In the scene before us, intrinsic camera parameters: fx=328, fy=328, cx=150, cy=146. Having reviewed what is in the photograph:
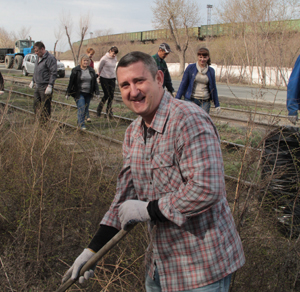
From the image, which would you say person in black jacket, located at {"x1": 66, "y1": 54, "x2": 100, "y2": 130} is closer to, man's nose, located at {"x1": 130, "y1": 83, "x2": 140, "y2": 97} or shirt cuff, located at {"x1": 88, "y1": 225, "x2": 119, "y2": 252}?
shirt cuff, located at {"x1": 88, "y1": 225, "x2": 119, "y2": 252}

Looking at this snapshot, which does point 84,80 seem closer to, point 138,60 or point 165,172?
point 138,60

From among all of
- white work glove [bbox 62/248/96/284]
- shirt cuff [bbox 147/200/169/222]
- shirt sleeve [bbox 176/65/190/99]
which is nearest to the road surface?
shirt sleeve [bbox 176/65/190/99]

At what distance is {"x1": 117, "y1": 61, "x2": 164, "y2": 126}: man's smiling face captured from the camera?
1.61m

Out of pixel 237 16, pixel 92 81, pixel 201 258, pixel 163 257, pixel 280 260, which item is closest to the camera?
pixel 201 258

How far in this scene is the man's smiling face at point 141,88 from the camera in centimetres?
161

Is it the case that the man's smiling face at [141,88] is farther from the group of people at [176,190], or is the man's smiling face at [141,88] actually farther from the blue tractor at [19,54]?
the blue tractor at [19,54]

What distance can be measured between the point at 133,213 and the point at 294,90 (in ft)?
9.06

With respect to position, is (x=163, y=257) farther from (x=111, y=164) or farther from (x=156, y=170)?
(x=111, y=164)

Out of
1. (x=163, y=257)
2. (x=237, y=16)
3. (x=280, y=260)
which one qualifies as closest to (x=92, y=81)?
(x=280, y=260)

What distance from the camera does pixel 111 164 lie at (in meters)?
4.66

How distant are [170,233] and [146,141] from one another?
465 millimetres

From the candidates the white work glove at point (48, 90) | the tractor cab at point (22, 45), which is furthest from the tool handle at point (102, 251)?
the tractor cab at point (22, 45)

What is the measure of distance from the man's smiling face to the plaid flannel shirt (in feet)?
0.17

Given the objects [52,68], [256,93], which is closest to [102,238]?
[256,93]
